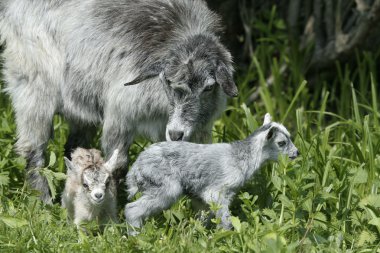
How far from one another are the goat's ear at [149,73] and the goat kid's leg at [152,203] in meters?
0.88

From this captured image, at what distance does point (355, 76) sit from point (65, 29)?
3863 millimetres

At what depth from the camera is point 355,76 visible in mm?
9359

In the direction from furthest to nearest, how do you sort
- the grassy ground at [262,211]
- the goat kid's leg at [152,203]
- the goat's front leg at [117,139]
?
the goat's front leg at [117,139] < the goat kid's leg at [152,203] < the grassy ground at [262,211]

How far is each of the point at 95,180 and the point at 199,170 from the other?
2.50ft

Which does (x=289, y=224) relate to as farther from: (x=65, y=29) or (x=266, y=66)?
(x=266, y=66)

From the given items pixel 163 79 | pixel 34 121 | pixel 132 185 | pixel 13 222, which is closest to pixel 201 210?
pixel 132 185

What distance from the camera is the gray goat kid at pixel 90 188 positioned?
588 centimetres

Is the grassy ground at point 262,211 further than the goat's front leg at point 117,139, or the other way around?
the goat's front leg at point 117,139

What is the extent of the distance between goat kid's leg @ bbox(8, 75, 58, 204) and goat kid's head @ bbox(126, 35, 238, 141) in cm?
97

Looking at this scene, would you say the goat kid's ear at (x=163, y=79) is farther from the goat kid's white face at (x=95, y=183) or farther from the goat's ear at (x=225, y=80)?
the goat kid's white face at (x=95, y=183)

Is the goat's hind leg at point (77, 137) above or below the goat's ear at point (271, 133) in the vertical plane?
below

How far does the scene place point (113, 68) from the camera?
646 centimetres

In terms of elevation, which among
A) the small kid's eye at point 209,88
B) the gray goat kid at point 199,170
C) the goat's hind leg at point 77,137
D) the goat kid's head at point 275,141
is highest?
the small kid's eye at point 209,88

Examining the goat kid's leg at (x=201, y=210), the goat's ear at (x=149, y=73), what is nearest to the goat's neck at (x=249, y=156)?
the goat kid's leg at (x=201, y=210)
